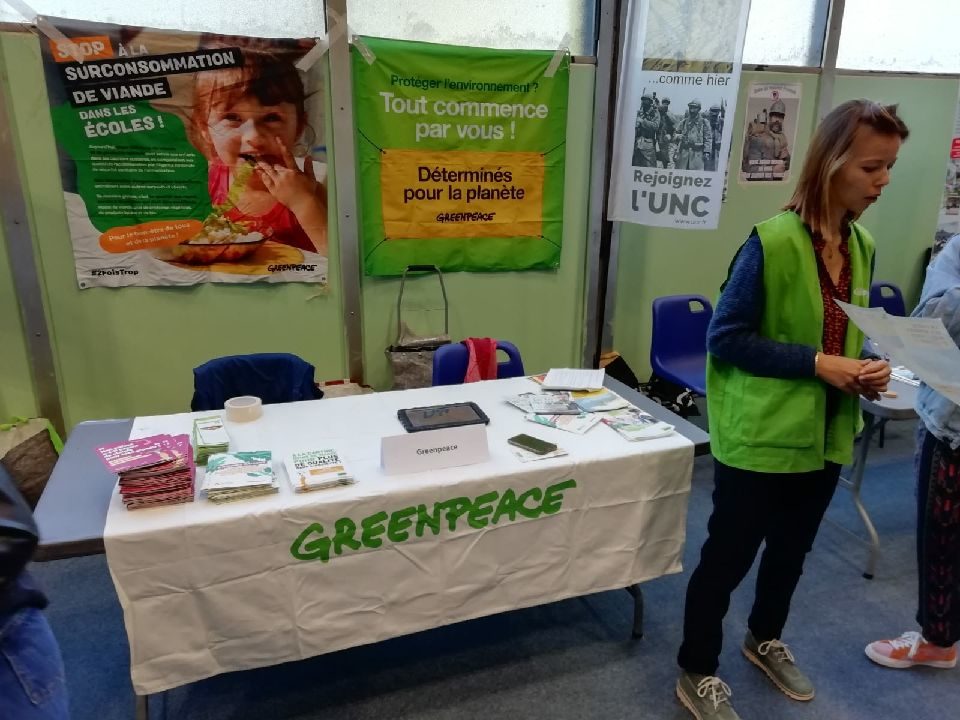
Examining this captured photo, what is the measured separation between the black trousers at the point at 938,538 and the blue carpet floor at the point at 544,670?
0.20 metres

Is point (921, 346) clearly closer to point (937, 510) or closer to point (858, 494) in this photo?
point (937, 510)

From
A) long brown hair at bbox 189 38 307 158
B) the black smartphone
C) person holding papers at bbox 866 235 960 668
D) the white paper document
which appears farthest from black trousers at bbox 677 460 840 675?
long brown hair at bbox 189 38 307 158

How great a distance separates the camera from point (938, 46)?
404 centimetres

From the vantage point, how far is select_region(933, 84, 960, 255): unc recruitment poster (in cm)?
412

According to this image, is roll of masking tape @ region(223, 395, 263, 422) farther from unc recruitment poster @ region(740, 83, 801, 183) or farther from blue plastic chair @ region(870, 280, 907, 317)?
blue plastic chair @ region(870, 280, 907, 317)

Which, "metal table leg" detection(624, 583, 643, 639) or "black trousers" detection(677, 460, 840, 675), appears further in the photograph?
"metal table leg" detection(624, 583, 643, 639)

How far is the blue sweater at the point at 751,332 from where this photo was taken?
4.72 feet

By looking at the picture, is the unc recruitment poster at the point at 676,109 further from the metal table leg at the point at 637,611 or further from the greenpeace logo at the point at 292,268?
the metal table leg at the point at 637,611

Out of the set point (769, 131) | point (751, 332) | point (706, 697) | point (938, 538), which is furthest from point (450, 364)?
point (769, 131)

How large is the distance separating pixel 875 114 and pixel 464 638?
1.73 metres

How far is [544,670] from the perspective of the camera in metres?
1.93

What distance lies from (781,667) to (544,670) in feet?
2.16

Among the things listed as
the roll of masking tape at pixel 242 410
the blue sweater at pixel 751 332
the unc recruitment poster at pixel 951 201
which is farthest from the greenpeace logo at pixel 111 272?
the unc recruitment poster at pixel 951 201

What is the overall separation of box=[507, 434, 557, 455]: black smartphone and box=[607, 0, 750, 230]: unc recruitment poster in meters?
1.59
